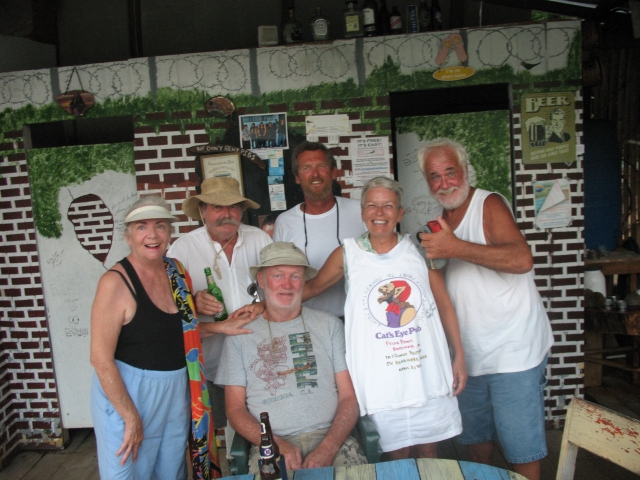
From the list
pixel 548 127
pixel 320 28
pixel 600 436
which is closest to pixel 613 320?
pixel 548 127

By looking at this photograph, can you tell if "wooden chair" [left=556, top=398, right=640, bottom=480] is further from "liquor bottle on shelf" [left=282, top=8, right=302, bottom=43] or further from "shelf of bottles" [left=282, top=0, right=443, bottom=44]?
"liquor bottle on shelf" [left=282, top=8, right=302, bottom=43]

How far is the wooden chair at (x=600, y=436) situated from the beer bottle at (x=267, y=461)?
1.09 m

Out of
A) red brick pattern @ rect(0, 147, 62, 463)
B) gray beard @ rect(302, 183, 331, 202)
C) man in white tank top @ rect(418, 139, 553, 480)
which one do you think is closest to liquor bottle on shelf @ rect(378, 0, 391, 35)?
gray beard @ rect(302, 183, 331, 202)

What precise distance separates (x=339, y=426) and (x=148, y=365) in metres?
0.91

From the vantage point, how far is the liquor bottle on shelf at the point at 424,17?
13.0 ft

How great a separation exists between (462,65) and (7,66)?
3376 mm

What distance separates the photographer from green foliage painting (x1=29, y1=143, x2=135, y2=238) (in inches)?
156

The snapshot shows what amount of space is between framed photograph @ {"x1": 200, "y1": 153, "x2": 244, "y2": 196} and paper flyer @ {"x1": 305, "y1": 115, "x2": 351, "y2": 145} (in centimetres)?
56

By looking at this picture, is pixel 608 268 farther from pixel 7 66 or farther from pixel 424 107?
pixel 7 66

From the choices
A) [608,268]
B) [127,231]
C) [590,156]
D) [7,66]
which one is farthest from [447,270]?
[7,66]

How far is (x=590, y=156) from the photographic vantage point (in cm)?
461

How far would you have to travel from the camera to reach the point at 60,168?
399 centimetres

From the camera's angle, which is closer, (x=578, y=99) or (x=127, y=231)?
(x=127, y=231)

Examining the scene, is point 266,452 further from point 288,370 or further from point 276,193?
point 276,193
